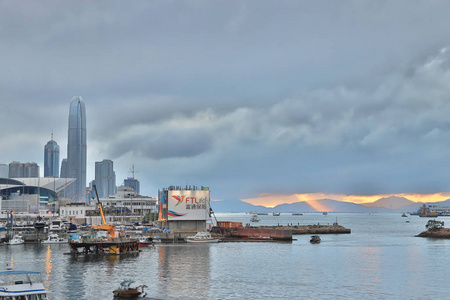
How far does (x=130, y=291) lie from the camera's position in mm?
55531

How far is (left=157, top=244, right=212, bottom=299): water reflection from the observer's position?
2335 inches

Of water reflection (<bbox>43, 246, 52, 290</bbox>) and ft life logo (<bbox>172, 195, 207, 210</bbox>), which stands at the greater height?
ft life logo (<bbox>172, 195, 207, 210</bbox>)

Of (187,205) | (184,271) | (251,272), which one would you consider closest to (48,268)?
(184,271)

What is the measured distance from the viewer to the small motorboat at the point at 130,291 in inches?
2184

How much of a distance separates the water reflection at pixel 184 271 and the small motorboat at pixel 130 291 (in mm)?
2932

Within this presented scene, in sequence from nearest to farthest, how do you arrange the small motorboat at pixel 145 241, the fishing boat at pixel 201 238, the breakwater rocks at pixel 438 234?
1. the small motorboat at pixel 145 241
2. the fishing boat at pixel 201 238
3. the breakwater rocks at pixel 438 234

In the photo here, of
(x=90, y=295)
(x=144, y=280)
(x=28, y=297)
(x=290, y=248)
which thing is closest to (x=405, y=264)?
(x=290, y=248)

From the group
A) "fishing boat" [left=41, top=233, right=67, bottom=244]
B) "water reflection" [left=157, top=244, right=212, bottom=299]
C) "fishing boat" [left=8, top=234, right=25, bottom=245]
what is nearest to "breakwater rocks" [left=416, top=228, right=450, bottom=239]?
"water reflection" [left=157, top=244, right=212, bottom=299]

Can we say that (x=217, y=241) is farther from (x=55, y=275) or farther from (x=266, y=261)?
(x=55, y=275)

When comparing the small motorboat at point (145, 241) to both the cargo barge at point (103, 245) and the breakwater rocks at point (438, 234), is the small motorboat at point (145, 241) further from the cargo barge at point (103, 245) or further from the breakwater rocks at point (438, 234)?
the breakwater rocks at point (438, 234)

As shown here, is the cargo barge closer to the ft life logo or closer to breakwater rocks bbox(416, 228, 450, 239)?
the ft life logo

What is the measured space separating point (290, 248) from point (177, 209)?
37765 millimetres

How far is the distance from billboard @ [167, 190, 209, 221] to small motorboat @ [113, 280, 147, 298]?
8381 cm

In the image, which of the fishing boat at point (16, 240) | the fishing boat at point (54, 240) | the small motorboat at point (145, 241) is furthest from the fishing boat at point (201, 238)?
the fishing boat at point (16, 240)
